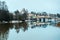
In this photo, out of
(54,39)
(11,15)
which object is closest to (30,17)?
(11,15)

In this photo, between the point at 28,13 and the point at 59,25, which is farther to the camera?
the point at 59,25

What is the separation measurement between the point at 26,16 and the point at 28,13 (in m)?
0.18

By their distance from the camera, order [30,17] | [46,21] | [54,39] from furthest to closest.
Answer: [46,21] → [30,17] → [54,39]

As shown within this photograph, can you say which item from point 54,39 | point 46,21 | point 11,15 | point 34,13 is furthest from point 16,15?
point 54,39

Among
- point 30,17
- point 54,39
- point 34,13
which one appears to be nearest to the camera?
point 54,39

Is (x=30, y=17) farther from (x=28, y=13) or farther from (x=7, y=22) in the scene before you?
(x=7, y=22)

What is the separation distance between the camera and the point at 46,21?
20.6 ft

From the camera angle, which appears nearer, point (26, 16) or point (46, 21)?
point (26, 16)

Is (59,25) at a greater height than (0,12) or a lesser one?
lesser

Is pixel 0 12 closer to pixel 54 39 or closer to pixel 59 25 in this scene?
pixel 59 25

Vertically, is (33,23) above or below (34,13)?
below

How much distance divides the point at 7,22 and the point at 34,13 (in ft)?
3.59

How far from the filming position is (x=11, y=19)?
6004mm

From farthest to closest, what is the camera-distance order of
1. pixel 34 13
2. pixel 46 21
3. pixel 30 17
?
pixel 46 21
pixel 30 17
pixel 34 13
